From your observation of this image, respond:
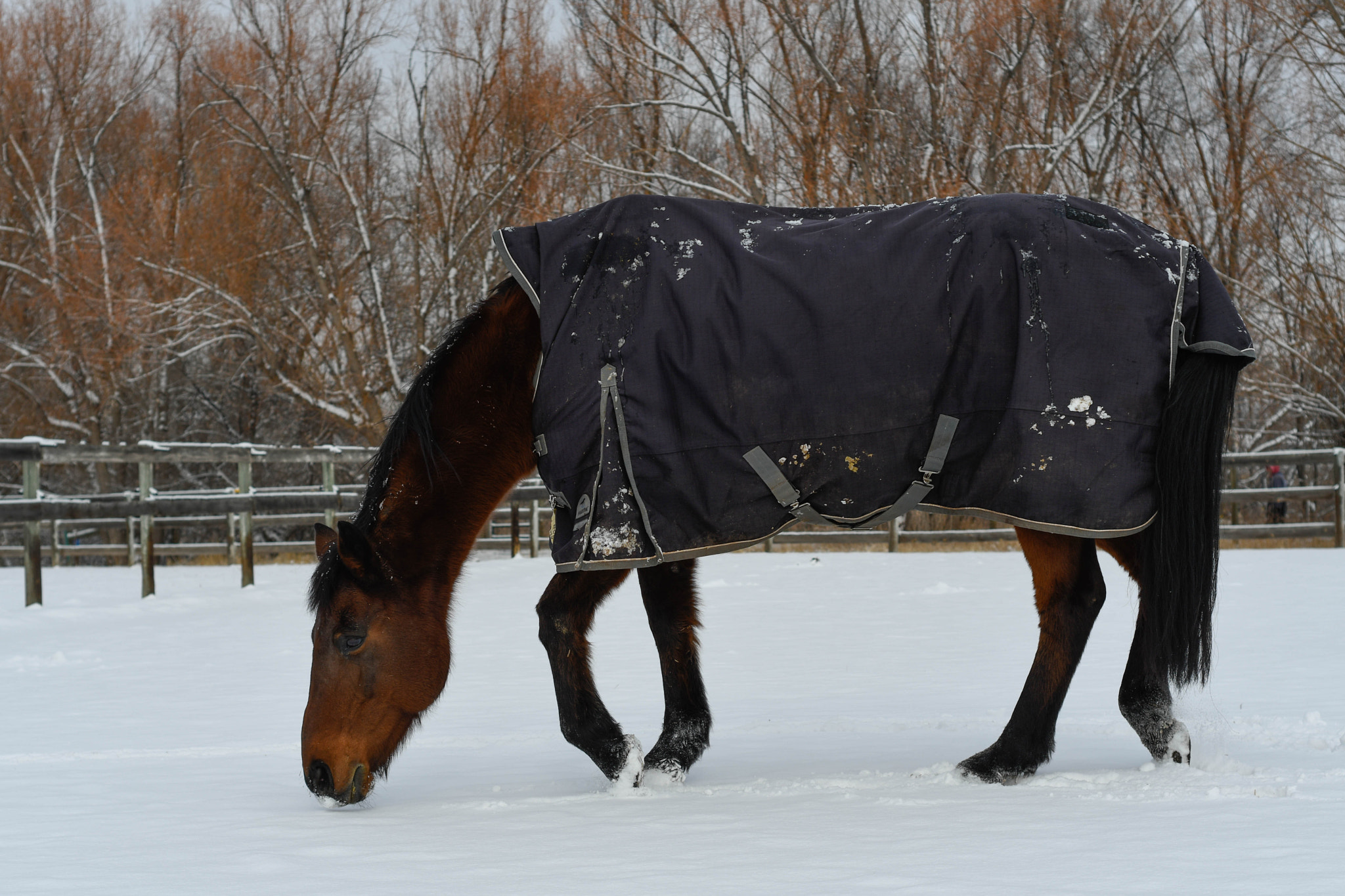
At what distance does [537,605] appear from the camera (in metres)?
3.20

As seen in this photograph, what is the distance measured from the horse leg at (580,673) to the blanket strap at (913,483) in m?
0.53

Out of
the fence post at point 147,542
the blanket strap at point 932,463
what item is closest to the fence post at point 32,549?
the fence post at point 147,542

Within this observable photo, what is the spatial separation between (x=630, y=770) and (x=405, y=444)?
1151mm

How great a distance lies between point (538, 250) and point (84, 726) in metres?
2.71

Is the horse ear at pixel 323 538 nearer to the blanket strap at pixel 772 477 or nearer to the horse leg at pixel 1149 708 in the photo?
the blanket strap at pixel 772 477

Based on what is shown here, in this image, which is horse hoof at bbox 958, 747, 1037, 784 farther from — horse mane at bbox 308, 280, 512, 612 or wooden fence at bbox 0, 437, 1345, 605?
wooden fence at bbox 0, 437, 1345, 605

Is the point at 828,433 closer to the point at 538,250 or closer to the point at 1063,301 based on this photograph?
the point at 1063,301

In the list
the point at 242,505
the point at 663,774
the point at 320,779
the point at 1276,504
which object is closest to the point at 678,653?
the point at 663,774

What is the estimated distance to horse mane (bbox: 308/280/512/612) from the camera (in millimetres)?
3258

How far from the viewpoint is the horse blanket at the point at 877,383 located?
3164mm

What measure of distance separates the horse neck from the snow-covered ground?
2.26 feet

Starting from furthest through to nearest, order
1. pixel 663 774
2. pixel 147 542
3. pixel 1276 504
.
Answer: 1. pixel 1276 504
2. pixel 147 542
3. pixel 663 774

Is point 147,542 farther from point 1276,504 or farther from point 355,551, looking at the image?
point 1276,504

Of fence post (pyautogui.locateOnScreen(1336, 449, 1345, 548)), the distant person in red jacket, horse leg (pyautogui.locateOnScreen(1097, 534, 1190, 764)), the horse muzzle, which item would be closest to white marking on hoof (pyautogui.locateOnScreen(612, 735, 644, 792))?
the horse muzzle
